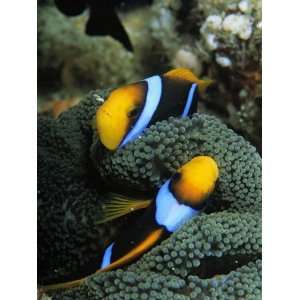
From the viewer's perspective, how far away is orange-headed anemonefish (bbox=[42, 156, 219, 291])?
90 centimetres

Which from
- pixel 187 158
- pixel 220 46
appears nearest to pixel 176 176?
pixel 187 158

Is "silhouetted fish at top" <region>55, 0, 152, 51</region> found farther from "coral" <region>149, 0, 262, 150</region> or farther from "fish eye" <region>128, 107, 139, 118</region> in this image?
"fish eye" <region>128, 107, 139, 118</region>

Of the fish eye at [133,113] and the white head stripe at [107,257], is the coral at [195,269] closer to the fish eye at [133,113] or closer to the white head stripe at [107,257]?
the white head stripe at [107,257]

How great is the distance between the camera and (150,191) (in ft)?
3.06

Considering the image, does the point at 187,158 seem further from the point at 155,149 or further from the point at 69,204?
the point at 69,204

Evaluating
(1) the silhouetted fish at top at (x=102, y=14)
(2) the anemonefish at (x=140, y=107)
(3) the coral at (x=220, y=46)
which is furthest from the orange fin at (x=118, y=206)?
(1) the silhouetted fish at top at (x=102, y=14)

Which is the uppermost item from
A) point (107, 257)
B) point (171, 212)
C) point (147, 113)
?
point (147, 113)

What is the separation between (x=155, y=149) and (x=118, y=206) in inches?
5.9

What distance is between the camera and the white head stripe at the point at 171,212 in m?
0.90
